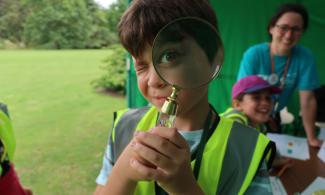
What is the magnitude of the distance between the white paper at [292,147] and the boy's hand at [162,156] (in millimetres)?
1680

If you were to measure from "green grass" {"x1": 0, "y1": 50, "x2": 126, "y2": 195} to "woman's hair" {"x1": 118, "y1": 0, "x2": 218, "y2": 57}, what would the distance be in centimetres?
340

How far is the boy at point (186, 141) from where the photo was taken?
0.85 m

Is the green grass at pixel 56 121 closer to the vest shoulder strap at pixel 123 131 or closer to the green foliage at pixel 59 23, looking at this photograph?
the green foliage at pixel 59 23

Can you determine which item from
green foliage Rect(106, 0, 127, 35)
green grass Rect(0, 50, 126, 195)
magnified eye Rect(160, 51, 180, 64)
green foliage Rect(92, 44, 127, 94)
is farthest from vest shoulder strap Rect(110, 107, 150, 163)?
green foliage Rect(106, 0, 127, 35)

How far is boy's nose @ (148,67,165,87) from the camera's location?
0.94 meters

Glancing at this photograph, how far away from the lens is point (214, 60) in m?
0.94

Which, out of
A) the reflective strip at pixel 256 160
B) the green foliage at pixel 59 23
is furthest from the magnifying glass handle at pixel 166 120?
the green foliage at pixel 59 23

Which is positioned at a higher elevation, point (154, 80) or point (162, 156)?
point (154, 80)

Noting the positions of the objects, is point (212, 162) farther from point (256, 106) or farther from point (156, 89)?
point (256, 106)

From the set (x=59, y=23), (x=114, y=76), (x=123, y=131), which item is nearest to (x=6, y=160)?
(x=123, y=131)

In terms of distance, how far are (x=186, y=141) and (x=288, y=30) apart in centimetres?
206

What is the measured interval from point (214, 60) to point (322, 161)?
5.58ft

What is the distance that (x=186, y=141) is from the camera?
90cm

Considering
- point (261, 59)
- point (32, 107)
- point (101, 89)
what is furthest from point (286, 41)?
point (101, 89)
